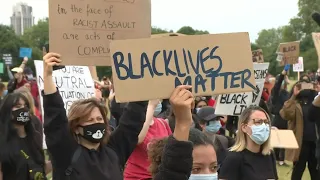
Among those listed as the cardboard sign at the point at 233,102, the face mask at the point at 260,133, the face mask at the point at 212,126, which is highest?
the cardboard sign at the point at 233,102

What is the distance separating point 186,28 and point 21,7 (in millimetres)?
87527

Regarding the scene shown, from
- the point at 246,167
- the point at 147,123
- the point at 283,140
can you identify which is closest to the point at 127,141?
the point at 147,123

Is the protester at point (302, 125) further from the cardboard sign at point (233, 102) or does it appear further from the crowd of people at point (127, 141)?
the crowd of people at point (127, 141)

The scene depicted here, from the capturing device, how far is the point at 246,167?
15.0 ft

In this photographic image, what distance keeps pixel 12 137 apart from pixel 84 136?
142 centimetres

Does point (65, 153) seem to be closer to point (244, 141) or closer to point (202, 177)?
Answer: point (202, 177)

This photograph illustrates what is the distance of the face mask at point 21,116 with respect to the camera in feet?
15.6

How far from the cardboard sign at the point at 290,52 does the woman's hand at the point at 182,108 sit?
9.89 m

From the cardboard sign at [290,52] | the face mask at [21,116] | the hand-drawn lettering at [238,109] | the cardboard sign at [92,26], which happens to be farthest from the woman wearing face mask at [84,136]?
the cardboard sign at [290,52]

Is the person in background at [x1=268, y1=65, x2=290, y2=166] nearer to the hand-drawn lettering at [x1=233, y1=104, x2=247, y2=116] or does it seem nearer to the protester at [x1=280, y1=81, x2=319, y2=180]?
the protester at [x1=280, y1=81, x2=319, y2=180]

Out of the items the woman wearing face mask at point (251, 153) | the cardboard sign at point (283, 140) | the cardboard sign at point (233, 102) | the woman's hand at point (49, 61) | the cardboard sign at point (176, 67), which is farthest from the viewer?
the cardboard sign at point (283, 140)

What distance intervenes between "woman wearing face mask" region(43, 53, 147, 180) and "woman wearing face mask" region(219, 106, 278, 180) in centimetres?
116

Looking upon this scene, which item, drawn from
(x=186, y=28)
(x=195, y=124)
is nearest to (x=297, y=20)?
(x=186, y=28)

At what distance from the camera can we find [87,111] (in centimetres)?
353
